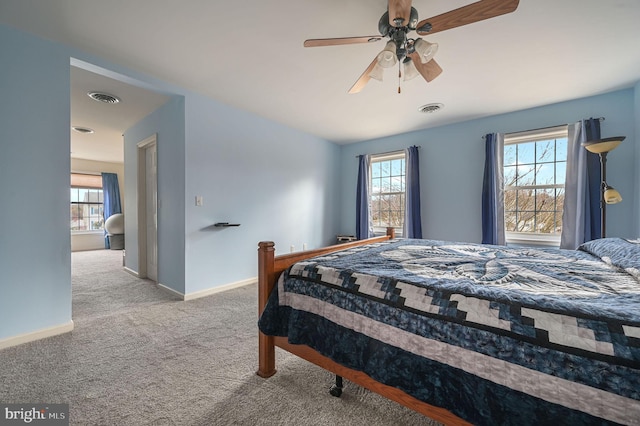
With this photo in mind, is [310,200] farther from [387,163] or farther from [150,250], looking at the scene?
[150,250]

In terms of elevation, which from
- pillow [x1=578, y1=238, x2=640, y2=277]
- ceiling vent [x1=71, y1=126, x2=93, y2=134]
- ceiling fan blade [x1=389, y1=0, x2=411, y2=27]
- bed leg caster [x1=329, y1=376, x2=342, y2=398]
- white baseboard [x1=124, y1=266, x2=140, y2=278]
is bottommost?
bed leg caster [x1=329, y1=376, x2=342, y2=398]

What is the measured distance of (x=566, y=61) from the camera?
2252 millimetres

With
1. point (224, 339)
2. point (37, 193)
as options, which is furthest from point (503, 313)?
point (37, 193)

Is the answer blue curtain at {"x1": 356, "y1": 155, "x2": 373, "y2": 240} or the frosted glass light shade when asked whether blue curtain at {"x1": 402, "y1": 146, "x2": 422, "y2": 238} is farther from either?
the frosted glass light shade

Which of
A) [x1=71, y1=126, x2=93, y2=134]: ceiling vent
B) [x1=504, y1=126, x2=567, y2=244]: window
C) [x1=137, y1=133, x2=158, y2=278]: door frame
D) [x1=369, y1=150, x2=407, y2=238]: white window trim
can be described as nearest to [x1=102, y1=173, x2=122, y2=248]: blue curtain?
[x1=71, y1=126, x2=93, y2=134]: ceiling vent

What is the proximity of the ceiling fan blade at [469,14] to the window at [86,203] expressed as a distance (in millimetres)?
8405

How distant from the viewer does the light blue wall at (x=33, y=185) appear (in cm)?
190

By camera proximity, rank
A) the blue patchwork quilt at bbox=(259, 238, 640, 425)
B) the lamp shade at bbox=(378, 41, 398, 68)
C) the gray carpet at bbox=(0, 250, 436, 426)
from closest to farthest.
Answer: the blue patchwork quilt at bbox=(259, 238, 640, 425) < the gray carpet at bbox=(0, 250, 436, 426) < the lamp shade at bbox=(378, 41, 398, 68)

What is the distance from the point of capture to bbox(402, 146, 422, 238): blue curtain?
13.3ft

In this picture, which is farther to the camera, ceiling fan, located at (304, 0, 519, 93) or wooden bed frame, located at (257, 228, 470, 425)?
ceiling fan, located at (304, 0, 519, 93)

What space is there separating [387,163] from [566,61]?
272 cm

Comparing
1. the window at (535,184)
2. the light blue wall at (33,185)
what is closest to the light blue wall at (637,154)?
the window at (535,184)

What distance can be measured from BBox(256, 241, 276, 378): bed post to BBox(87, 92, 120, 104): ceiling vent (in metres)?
3.01

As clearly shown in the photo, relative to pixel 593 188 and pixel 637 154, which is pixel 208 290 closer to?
pixel 593 188
